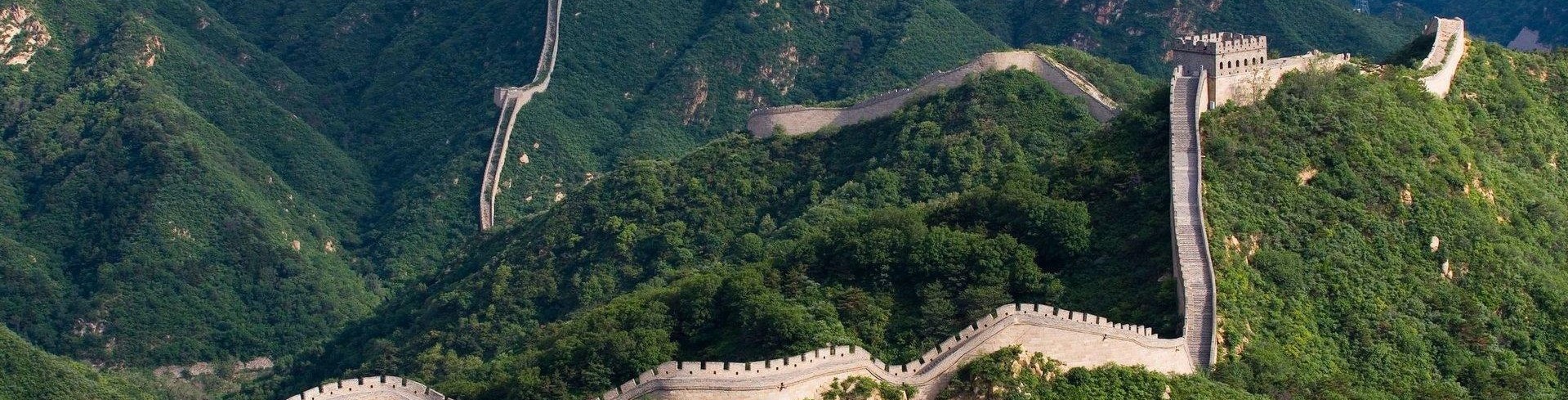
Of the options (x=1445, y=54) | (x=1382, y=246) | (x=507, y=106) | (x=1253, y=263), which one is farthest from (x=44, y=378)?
(x=1382, y=246)

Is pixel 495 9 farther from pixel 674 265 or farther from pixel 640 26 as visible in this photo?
pixel 674 265

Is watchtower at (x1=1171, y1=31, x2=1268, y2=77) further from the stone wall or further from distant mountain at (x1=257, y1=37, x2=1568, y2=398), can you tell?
distant mountain at (x1=257, y1=37, x2=1568, y2=398)

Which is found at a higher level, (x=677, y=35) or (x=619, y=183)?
(x=677, y=35)

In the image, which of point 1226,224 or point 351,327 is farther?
point 351,327

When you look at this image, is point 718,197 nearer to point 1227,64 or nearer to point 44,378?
point 44,378

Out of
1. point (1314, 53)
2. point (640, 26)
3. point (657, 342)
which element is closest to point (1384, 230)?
point (1314, 53)
